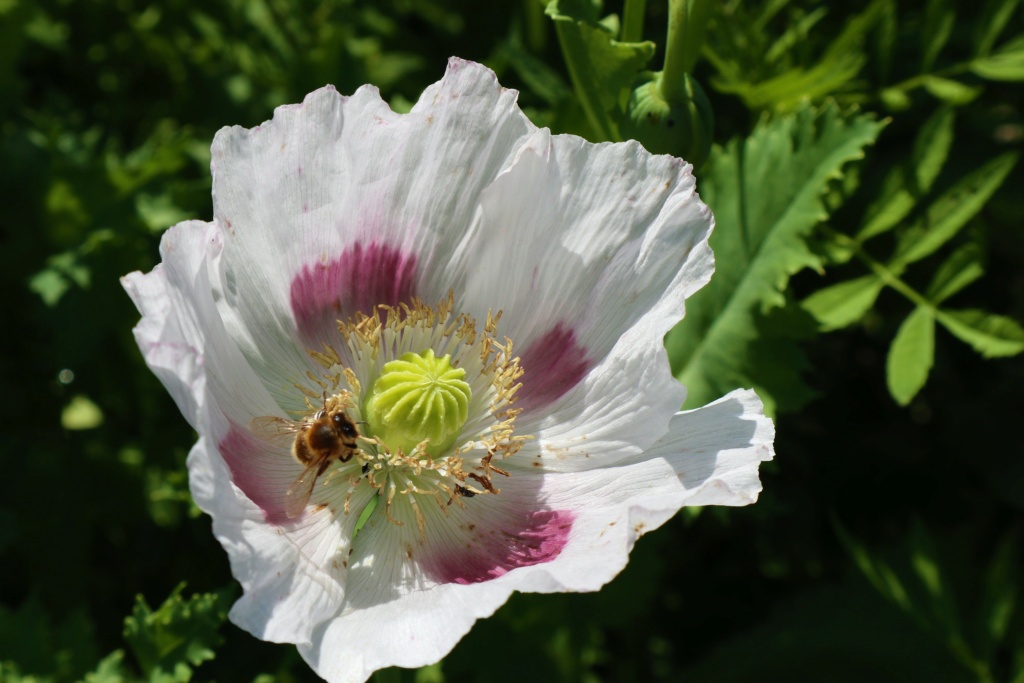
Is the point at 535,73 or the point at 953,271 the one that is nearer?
the point at 953,271

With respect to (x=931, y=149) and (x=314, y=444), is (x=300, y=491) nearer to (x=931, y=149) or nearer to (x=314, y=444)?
(x=314, y=444)

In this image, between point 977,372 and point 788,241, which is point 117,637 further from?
point 977,372

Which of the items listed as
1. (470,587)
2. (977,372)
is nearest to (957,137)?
(977,372)

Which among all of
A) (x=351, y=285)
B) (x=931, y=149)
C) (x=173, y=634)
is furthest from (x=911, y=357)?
(x=173, y=634)

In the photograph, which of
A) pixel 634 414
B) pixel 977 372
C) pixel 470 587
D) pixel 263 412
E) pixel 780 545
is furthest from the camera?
pixel 977 372

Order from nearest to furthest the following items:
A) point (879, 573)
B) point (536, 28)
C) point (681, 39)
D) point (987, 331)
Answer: point (681, 39) → point (987, 331) → point (879, 573) → point (536, 28)

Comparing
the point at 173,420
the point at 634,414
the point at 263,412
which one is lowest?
the point at 173,420
